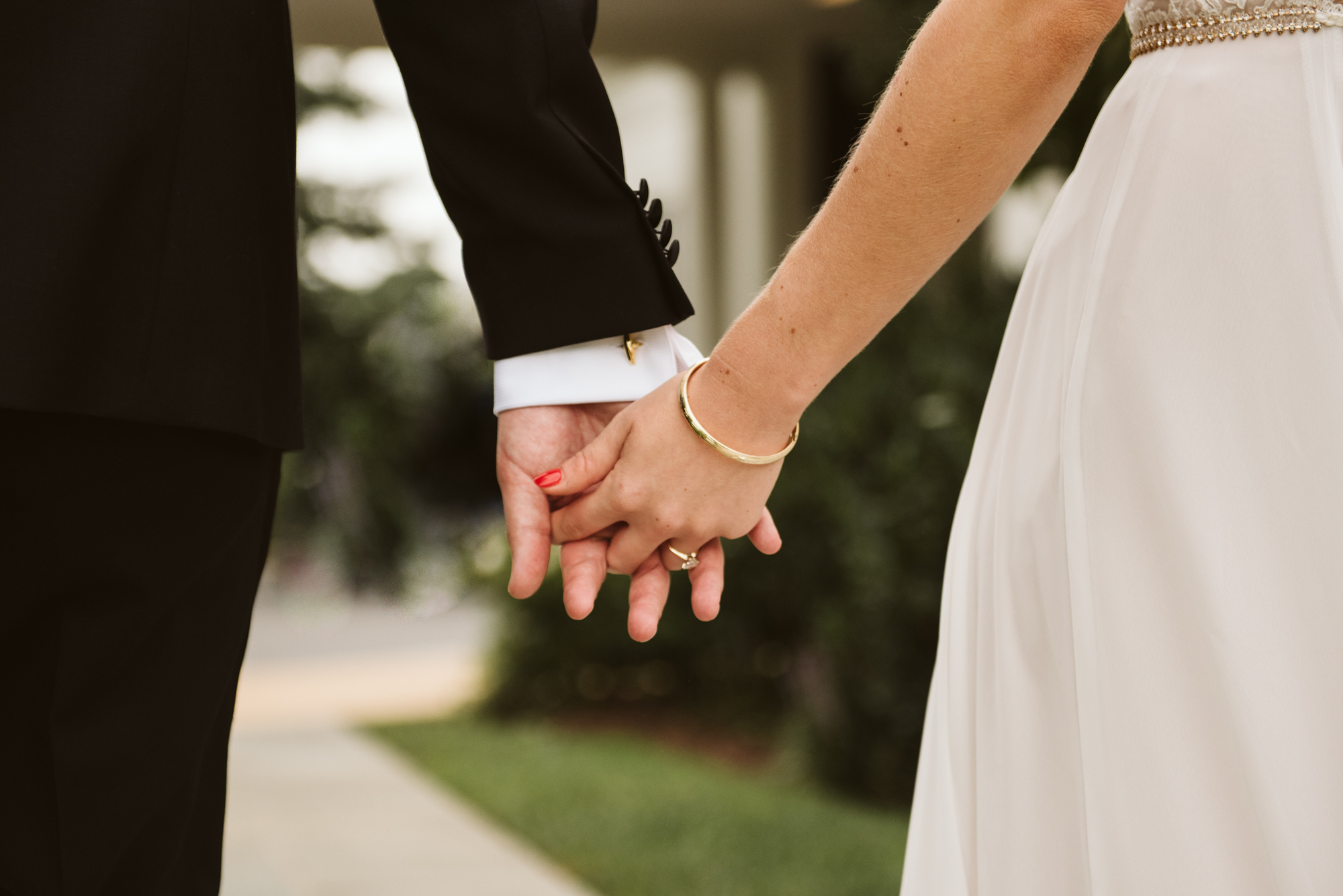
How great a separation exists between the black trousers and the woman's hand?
40 cm

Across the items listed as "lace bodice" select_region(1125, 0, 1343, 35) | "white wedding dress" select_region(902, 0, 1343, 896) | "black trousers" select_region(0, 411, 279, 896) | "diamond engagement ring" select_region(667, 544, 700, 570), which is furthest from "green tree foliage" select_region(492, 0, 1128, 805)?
"black trousers" select_region(0, 411, 279, 896)

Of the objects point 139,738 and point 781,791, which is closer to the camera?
point 139,738

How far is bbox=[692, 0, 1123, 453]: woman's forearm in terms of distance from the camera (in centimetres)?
109

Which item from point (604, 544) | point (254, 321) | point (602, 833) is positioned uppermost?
point (254, 321)

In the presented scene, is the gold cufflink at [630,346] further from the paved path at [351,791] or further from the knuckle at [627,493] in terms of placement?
the paved path at [351,791]

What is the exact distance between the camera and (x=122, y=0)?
950 millimetres

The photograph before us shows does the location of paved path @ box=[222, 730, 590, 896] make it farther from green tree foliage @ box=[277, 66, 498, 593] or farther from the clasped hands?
green tree foliage @ box=[277, 66, 498, 593]

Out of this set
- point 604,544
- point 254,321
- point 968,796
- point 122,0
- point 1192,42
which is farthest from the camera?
point 604,544

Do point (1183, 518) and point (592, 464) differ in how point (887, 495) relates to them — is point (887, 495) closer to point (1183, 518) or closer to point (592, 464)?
point (592, 464)

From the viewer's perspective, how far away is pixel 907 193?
3.80ft

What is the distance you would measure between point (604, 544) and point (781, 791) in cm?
324

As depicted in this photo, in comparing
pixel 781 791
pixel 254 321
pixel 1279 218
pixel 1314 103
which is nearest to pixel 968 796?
pixel 1279 218

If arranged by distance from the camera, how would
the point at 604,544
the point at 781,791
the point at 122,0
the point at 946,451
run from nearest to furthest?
the point at 122,0, the point at 604,544, the point at 946,451, the point at 781,791

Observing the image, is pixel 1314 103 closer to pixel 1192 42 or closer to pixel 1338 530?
pixel 1192 42
